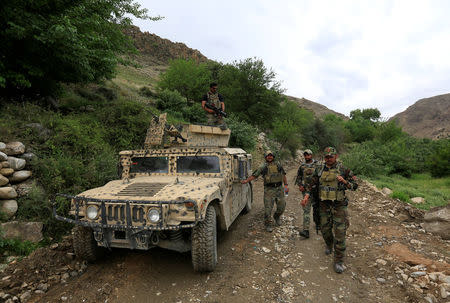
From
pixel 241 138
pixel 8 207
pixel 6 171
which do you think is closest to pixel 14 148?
pixel 6 171

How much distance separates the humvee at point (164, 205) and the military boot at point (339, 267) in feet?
5.69

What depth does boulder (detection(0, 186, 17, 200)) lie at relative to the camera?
4.17 meters

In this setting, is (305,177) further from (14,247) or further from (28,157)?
(28,157)

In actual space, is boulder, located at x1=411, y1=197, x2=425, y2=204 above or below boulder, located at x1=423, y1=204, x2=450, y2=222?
below

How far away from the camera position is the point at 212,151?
4484mm

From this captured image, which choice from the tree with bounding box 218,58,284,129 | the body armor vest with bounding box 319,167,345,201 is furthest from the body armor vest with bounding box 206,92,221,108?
the tree with bounding box 218,58,284,129

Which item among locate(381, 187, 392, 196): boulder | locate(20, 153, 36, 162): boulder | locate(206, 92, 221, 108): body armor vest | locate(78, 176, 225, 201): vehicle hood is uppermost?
locate(206, 92, 221, 108): body armor vest

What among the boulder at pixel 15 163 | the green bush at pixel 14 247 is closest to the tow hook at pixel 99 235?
the green bush at pixel 14 247

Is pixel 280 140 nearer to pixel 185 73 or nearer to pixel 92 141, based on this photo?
pixel 185 73

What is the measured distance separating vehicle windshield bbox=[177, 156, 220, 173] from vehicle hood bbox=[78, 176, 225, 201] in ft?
0.81

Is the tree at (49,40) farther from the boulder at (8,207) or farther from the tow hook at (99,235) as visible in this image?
the tow hook at (99,235)

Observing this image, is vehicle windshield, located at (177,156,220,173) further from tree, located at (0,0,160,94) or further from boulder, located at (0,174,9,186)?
tree, located at (0,0,160,94)

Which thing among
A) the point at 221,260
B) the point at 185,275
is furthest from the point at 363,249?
the point at 185,275

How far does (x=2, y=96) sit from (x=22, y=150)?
8.77ft
